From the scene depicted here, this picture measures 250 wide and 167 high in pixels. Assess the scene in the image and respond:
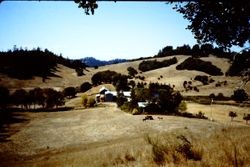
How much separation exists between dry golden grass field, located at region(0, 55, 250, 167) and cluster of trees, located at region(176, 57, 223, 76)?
140 feet

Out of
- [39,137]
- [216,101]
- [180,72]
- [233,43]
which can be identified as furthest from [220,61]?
[233,43]

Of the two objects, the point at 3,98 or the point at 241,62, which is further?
the point at 3,98

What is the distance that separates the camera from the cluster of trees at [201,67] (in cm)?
13211

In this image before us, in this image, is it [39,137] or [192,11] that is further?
[39,137]

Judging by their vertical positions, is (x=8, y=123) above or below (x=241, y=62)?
below

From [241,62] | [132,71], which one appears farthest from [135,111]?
[132,71]

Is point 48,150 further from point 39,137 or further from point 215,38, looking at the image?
point 215,38

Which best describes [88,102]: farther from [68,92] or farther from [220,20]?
[220,20]

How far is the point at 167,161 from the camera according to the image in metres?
8.85

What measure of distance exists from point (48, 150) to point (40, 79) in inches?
4431

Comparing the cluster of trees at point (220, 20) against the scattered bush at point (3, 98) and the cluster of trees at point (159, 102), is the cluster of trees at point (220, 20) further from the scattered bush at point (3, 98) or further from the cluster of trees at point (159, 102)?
the scattered bush at point (3, 98)

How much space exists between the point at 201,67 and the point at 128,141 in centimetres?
11559

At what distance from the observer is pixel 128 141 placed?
92.4 ft

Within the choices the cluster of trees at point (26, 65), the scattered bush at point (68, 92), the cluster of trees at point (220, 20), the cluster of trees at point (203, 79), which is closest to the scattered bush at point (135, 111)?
the scattered bush at point (68, 92)
